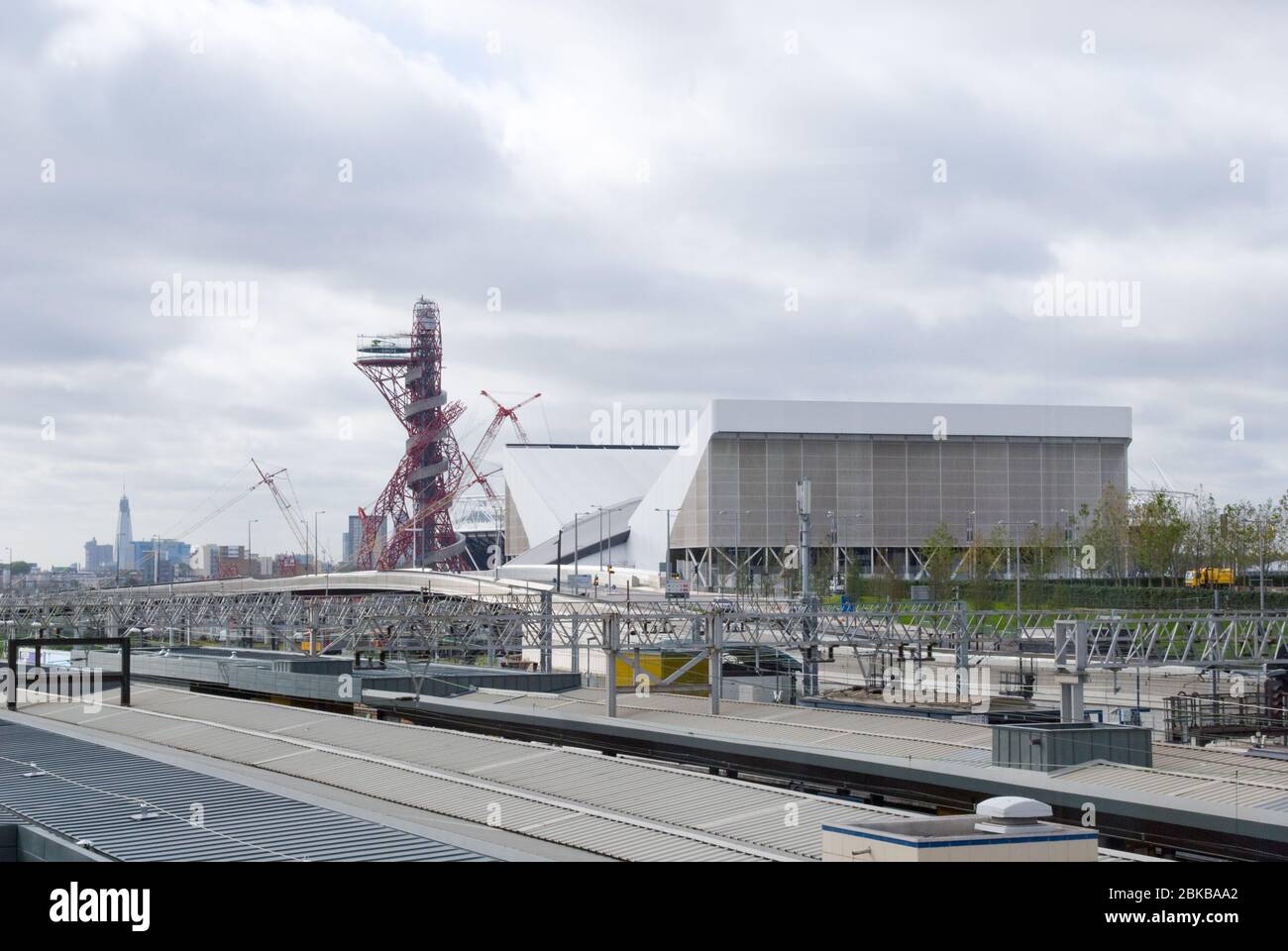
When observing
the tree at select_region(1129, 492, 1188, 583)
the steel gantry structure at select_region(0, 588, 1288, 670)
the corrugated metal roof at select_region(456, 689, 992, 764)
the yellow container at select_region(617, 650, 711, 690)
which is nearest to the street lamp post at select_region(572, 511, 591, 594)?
the tree at select_region(1129, 492, 1188, 583)

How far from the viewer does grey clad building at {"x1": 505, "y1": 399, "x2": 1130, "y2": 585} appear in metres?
127

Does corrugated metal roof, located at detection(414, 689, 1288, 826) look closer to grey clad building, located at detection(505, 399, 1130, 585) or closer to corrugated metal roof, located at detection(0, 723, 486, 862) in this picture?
corrugated metal roof, located at detection(0, 723, 486, 862)

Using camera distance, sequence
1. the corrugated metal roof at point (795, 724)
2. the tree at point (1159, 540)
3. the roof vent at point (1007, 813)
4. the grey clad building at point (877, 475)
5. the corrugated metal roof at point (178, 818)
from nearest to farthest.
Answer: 1. the roof vent at point (1007, 813)
2. the corrugated metal roof at point (178, 818)
3. the corrugated metal roof at point (795, 724)
4. the tree at point (1159, 540)
5. the grey clad building at point (877, 475)

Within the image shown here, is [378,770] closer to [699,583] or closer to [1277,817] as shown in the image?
[1277,817]

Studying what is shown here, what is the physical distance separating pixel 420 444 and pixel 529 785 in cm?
16857

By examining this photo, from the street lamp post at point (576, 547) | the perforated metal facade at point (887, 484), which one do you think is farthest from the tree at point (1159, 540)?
the street lamp post at point (576, 547)

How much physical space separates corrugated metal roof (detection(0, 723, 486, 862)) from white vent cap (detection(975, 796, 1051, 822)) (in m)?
6.18

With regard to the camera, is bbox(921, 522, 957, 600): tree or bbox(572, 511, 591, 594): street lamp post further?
bbox(572, 511, 591, 594): street lamp post

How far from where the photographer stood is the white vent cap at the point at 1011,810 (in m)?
14.4

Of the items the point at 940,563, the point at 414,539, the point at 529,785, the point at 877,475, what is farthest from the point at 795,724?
the point at 414,539

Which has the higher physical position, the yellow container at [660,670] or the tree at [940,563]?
the tree at [940,563]

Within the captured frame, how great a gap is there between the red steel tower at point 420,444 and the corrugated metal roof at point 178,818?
165 meters

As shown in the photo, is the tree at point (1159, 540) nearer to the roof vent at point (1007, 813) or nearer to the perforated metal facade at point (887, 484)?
the perforated metal facade at point (887, 484)
